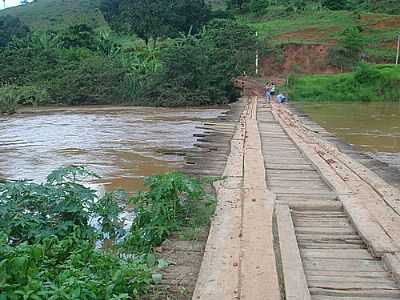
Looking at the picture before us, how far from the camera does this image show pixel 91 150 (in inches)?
531

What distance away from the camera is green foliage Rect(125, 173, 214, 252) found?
4.24 metres

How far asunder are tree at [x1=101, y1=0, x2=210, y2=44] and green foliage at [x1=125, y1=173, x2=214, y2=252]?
128ft

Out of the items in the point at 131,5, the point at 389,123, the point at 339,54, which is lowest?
the point at 389,123

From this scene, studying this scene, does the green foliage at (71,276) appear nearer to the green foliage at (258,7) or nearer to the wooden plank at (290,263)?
the wooden plank at (290,263)

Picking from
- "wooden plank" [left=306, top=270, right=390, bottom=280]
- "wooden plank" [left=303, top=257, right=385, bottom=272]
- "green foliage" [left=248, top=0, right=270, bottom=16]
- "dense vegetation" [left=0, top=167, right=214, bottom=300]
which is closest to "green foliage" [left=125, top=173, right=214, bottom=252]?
"dense vegetation" [left=0, top=167, right=214, bottom=300]

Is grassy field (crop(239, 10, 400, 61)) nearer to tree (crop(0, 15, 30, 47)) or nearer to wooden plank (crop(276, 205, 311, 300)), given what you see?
tree (crop(0, 15, 30, 47))

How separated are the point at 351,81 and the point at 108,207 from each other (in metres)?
27.1

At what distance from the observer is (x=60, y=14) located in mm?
61969

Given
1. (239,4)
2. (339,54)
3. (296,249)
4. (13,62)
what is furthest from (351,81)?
(296,249)

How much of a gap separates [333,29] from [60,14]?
34185 mm

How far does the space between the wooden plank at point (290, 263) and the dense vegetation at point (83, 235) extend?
0.65 meters

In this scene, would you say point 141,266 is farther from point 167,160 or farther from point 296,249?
point 167,160

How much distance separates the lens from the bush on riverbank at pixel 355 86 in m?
29.7

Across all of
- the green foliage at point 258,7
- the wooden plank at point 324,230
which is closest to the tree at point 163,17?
the green foliage at point 258,7
